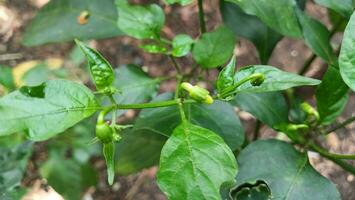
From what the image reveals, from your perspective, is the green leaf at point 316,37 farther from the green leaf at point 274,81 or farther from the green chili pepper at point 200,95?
the green chili pepper at point 200,95

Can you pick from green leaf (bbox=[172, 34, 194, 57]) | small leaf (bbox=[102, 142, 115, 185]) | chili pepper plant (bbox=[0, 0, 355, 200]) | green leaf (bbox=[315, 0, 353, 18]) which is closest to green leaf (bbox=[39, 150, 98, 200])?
chili pepper plant (bbox=[0, 0, 355, 200])

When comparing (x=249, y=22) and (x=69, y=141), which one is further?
(x=69, y=141)

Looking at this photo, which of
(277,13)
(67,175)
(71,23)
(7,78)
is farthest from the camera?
(67,175)

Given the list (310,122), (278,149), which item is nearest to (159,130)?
(278,149)

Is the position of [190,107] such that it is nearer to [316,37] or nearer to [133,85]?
[133,85]

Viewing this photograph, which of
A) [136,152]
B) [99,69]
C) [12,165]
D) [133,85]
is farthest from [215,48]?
[12,165]

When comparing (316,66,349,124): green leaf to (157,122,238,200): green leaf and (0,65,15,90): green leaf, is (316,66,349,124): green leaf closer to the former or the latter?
(157,122,238,200): green leaf

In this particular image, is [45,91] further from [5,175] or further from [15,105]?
[5,175]
